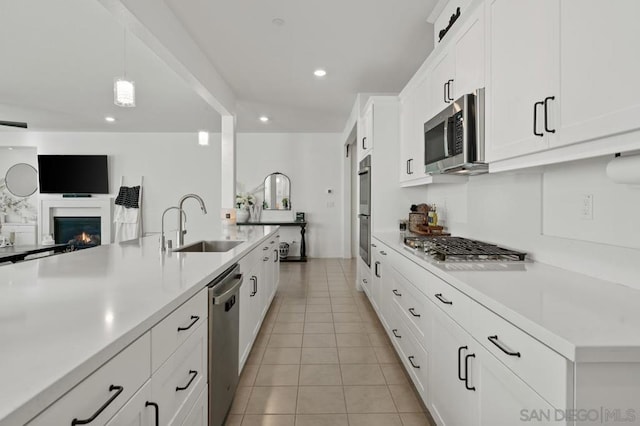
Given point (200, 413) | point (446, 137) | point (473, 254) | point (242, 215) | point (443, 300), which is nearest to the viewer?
point (200, 413)

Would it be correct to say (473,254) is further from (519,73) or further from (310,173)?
(310,173)

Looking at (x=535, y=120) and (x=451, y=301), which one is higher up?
(x=535, y=120)

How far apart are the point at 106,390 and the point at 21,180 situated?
8628mm

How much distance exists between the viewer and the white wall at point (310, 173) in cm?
695

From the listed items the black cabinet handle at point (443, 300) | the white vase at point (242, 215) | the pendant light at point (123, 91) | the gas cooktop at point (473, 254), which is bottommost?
the black cabinet handle at point (443, 300)

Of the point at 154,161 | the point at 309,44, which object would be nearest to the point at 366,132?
the point at 309,44

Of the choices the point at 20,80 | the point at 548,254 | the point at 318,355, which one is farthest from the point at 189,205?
the point at 548,254

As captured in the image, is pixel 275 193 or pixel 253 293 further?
pixel 275 193

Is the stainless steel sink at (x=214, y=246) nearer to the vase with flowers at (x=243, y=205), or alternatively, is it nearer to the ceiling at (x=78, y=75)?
the ceiling at (x=78, y=75)

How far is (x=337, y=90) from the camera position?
14.5 ft

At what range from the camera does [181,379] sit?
115cm

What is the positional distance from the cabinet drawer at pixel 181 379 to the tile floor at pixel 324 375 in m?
0.61

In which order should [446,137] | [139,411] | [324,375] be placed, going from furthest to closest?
[324,375] → [446,137] → [139,411]

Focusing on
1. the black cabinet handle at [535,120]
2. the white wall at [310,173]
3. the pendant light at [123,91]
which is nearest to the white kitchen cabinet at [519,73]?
the black cabinet handle at [535,120]
